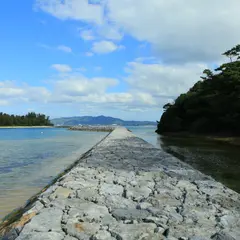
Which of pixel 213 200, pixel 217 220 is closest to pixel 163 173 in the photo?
pixel 213 200

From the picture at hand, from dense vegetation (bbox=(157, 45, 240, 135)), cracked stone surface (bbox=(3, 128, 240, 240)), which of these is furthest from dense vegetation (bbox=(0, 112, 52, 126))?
cracked stone surface (bbox=(3, 128, 240, 240))

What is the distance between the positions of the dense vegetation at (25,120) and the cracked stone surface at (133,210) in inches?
6211

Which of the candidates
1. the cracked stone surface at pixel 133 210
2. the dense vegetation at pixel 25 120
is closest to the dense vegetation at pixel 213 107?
the cracked stone surface at pixel 133 210

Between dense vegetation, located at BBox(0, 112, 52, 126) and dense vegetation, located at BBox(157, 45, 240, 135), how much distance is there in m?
109

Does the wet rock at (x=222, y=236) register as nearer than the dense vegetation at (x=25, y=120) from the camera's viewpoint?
Yes

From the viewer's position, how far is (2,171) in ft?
50.4

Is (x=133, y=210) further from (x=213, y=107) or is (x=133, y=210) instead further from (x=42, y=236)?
(x=213, y=107)

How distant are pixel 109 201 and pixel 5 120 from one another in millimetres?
161343

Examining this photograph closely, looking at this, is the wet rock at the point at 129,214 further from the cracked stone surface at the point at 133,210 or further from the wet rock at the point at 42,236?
the wet rock at the point at 42,236

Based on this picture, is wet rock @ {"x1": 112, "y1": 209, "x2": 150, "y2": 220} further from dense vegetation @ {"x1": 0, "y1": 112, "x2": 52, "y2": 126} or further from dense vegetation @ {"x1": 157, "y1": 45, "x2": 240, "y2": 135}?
dense vegetation @ {"x1": 0, "y1": 112, "x2": 52, "y2": 126}

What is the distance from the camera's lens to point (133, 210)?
5.23 m

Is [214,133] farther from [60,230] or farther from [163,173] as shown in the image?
[60,230]

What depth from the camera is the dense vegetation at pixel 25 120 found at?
518 feet

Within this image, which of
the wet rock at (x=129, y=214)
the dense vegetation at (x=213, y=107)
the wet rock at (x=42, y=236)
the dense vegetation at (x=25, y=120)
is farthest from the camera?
the dense vegetation at (x=25, y=120)
